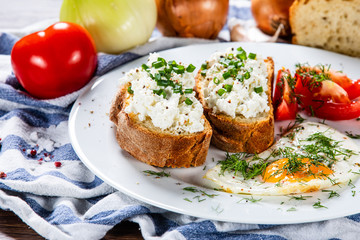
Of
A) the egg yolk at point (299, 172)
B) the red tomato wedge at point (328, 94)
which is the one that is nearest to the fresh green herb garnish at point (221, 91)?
the egg yolk at point (299, 172)

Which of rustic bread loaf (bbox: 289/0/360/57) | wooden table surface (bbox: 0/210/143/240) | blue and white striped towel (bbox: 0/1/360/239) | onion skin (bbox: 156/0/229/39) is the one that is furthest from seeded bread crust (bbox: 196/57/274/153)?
rustic bread loaf (bbox: 289/0/360/57)

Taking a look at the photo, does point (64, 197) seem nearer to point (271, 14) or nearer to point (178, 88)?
point (178, 88)

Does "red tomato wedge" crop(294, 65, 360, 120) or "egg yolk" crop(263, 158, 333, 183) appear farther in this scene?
"red tomato wedge" crop(294, 65, 360, 120)

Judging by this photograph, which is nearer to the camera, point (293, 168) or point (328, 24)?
point (293, 168)

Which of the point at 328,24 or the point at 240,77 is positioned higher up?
the point at 240,77

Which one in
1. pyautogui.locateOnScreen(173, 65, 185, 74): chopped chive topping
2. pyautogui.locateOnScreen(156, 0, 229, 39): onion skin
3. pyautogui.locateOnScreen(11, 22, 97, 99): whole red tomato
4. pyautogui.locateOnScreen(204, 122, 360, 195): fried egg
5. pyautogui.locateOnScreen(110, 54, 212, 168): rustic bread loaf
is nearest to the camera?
pyautogui.locateOnScreen(204, 122, 360, 195): fried egg

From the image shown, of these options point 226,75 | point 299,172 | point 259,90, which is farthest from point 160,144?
point 299,172

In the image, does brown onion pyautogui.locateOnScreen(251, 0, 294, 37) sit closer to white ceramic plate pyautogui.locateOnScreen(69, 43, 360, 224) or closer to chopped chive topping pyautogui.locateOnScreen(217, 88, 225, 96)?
white ceramic plate pyautogui.locateOnScreen(69, 43, 360, 224)
